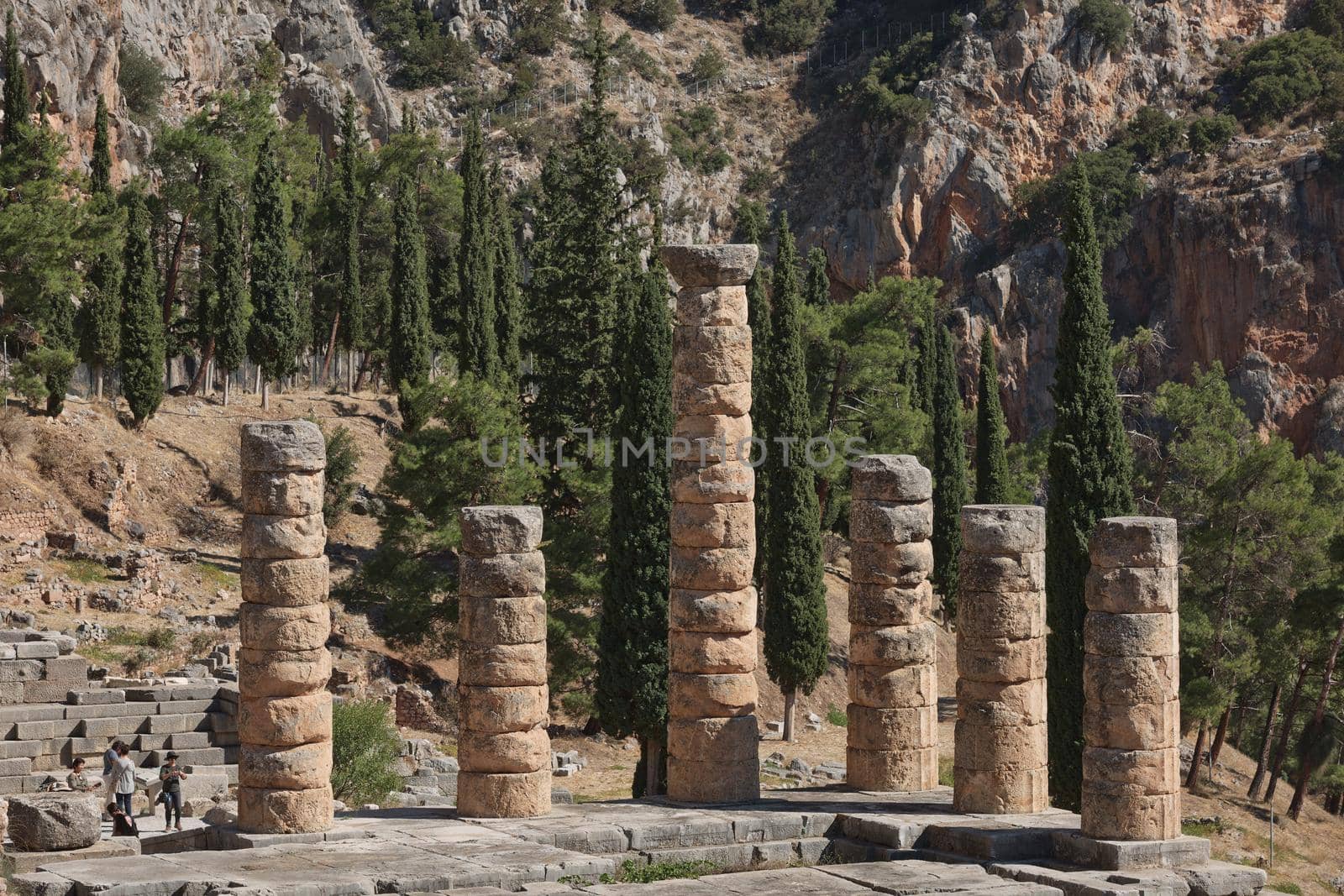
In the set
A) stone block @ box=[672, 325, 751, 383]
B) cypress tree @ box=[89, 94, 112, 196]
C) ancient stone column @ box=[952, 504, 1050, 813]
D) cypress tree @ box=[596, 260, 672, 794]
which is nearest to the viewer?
ancient stone column @ box=[952, 504, 1050, 813]

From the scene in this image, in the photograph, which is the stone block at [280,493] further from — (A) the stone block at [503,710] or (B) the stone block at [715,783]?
(B) the stone block at [715,783]

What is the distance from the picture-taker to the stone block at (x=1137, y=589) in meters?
20.3

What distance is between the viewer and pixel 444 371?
53.9 m

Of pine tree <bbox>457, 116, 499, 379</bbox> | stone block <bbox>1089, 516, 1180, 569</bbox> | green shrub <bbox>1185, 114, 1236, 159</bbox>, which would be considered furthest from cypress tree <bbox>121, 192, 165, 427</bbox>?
green shrub <bbox>1185, 114, 1236, 159</bbox>

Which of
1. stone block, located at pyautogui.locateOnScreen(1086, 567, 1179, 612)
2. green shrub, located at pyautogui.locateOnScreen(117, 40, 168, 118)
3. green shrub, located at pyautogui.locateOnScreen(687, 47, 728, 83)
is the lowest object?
stone block, located at pyautogui.locateOnScreen(1086, 567, 1179, 612)

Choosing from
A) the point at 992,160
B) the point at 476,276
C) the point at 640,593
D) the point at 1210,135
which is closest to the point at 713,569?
Answer: the point at 640,593

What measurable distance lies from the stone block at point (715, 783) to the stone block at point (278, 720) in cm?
456

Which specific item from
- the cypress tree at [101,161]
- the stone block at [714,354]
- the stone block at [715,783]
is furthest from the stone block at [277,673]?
Answer: the cypress tree at [101,161]

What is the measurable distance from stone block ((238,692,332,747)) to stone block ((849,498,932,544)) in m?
6.92

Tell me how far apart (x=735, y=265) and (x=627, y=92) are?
7134cm

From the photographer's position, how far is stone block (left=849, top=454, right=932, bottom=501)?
23469 millimetres

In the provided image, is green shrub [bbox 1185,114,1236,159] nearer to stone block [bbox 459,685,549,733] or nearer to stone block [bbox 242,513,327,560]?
stone block [bbox 459,685,549,733]

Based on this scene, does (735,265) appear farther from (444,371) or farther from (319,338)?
(319,338)

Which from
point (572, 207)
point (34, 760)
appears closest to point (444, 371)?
point (572, 207)
